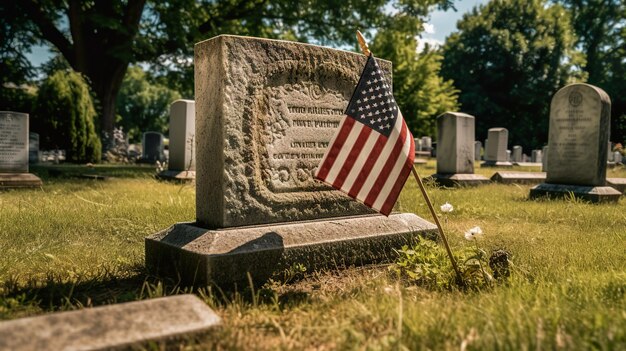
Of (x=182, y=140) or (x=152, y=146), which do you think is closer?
(x=182, y=140)

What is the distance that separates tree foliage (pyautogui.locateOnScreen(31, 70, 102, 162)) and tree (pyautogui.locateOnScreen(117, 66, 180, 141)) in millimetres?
41555

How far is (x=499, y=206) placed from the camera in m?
7.13

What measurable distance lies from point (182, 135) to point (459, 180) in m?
6.02

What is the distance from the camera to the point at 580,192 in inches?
315

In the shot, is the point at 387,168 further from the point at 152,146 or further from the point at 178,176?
the point at 152,146

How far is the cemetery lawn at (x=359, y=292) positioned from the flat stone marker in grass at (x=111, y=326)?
110 mm

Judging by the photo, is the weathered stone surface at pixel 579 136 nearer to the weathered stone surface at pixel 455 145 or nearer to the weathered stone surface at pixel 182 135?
the weathered stone surface at pixel 455 145

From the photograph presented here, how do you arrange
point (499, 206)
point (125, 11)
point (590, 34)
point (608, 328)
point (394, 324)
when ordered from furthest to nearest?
point (590, 34) < point (125, 11) < point (499, 206) < point (394, 324) < point (608, 328)

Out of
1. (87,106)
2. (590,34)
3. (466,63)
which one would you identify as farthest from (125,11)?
(590,34)

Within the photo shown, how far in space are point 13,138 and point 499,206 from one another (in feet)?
28.6

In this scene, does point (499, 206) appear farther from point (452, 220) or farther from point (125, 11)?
point (125, 11)

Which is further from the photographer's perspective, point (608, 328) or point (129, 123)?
point (129, 123)

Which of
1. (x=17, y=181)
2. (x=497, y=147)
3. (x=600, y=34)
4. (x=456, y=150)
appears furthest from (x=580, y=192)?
(x=600, y=34)

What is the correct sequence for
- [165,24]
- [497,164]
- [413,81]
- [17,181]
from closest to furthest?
1. [17,181]
2. [165,24]
3. [497,164]
4. [413,81]
